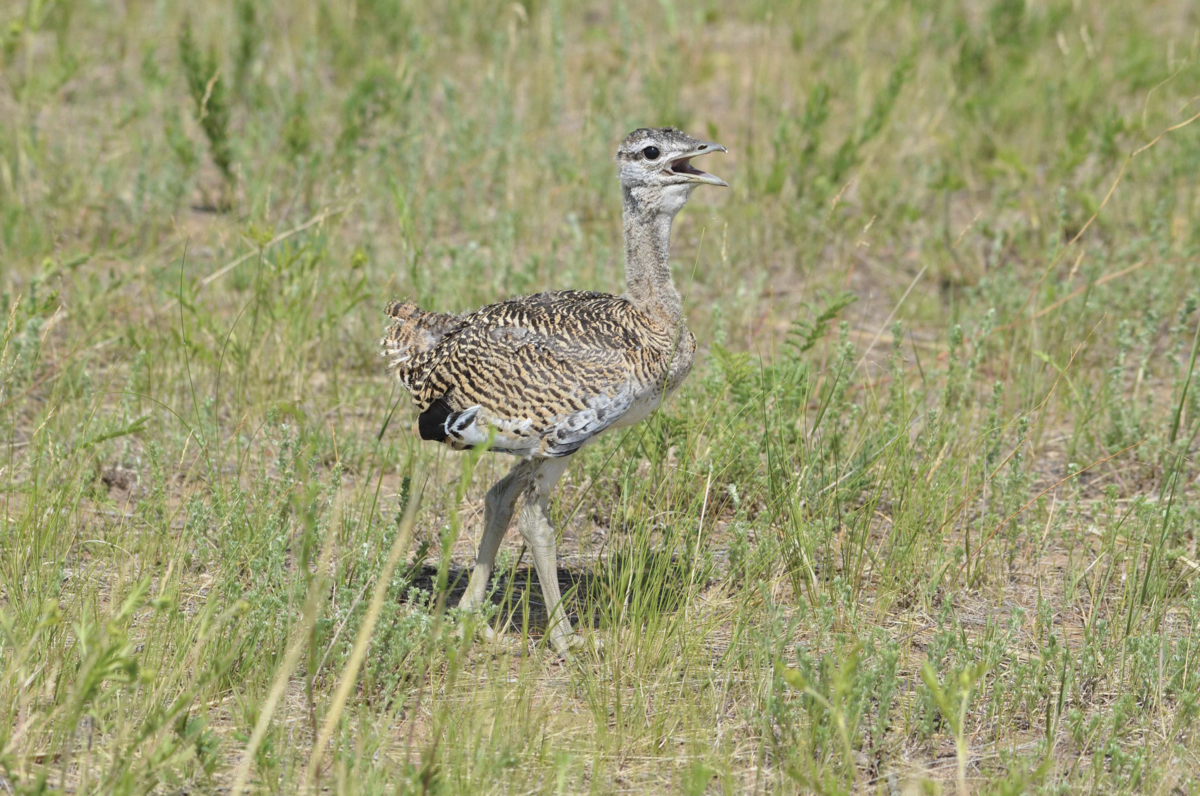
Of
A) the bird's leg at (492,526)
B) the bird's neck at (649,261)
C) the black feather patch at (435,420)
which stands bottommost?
the bird's leg at (492,526)

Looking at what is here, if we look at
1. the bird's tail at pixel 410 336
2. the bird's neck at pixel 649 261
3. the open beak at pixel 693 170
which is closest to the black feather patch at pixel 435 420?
the bird's tail at pixel 410 336

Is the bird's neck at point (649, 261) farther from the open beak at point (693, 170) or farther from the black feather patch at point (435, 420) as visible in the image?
the black feather patch at point (435, 420)

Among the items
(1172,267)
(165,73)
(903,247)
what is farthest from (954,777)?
(165,73)

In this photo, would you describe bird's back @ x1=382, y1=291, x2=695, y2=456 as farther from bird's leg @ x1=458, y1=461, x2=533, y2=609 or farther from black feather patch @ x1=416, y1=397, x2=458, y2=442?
bird's leg @ x1=458, y1=461, x2=533, y2=609

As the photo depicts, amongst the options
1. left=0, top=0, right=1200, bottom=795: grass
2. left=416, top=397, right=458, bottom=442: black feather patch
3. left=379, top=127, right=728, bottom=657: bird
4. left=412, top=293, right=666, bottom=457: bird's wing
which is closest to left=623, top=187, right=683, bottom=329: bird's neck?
left=379, top=127, right=728, bottom=657: bird

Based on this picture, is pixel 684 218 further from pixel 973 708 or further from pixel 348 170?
pixel 973 708

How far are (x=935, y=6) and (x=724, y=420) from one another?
16.2 feet

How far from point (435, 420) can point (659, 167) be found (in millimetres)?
981

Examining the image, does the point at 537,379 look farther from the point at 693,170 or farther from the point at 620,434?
the point at 620,434

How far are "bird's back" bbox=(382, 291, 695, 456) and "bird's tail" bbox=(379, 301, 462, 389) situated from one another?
0.08 ft

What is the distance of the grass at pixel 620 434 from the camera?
3.09 m

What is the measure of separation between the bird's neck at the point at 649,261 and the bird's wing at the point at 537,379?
11 cm

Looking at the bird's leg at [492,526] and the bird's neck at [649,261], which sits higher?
the bird's neck at [649,261]

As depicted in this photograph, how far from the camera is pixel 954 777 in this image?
3.12m
